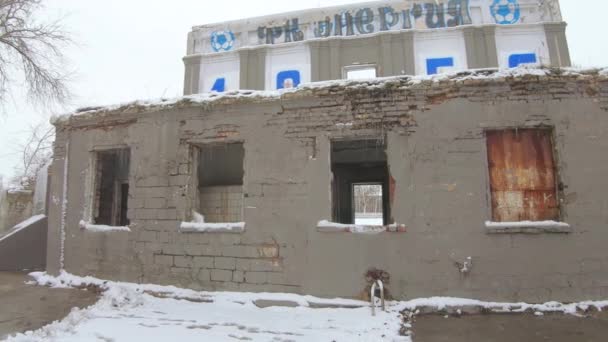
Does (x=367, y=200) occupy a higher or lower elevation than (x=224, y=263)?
higher

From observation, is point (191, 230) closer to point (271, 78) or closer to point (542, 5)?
point (271, 78)

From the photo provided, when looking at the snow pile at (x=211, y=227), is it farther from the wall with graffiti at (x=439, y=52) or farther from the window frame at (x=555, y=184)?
the wall with graffiti at (x=439, y=52)

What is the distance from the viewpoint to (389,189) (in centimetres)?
604

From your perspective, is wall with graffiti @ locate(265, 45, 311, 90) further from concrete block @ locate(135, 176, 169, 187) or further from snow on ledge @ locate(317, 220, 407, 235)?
snow on ledge @ locate(317, 220, 407, 235)

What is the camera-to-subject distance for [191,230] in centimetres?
660

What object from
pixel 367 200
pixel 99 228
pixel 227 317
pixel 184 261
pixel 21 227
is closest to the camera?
pixel 227 317

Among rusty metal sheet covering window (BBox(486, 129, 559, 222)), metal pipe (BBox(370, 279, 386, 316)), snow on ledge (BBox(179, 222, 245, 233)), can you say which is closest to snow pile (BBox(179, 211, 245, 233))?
snow on ledge (BBox(179, 222, 245, 233))

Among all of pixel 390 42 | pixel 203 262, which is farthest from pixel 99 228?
pixel 390 42

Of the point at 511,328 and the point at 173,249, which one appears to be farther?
the point at 173,249

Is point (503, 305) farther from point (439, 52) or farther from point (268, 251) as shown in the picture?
point (439, 52)

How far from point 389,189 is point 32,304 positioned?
6210mm

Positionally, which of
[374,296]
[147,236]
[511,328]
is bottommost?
[511,328]

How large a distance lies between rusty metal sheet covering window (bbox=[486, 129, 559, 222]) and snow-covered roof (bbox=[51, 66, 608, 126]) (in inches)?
36.2

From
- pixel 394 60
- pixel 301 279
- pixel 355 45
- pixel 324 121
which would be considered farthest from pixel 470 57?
pixel 301 279
